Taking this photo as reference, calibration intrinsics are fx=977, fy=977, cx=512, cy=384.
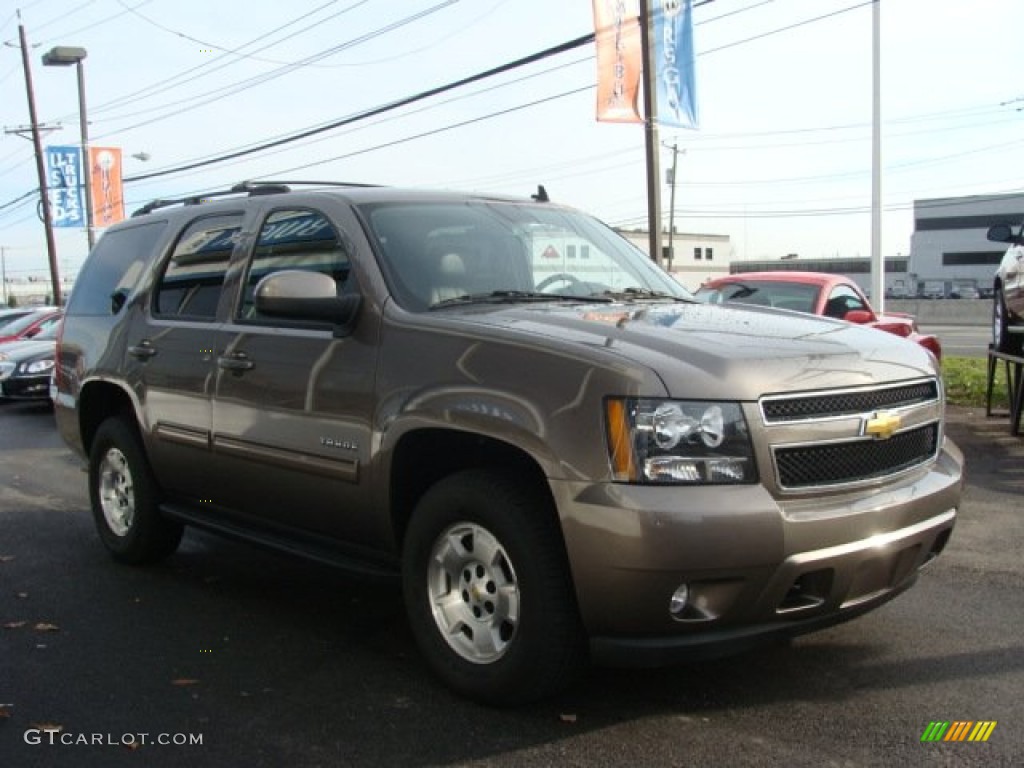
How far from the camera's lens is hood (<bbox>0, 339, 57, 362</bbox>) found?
14648mm

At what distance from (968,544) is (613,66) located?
354 inches

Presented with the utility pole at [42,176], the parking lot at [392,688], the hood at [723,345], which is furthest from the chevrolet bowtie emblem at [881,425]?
the utility pole at [42,176]

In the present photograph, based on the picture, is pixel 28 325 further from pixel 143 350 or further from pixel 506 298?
pixel 506 298

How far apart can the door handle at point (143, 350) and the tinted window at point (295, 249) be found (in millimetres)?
779

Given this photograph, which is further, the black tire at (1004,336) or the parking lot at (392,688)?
the black tire at (1004,336)

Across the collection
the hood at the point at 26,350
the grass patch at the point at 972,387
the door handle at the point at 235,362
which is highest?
the door handle at the point at 235,362

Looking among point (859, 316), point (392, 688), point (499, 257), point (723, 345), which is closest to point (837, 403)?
point (723, 345)

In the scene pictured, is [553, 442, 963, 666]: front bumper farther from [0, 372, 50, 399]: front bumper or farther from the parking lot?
[0, 372, 50, 399]: front bumper

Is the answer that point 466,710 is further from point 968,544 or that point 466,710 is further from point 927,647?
point 968,544

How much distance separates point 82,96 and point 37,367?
54.7 feet

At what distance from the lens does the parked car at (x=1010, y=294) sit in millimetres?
9430

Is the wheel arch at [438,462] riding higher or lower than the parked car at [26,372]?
higher

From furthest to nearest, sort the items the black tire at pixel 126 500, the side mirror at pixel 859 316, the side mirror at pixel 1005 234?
the side mirror at pixel 1005 234, the side mirror at pixel 859 316, the black tire at pixel 126 500

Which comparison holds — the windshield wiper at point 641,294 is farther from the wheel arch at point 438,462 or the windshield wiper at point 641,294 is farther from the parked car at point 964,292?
the parked car at point 964,292
